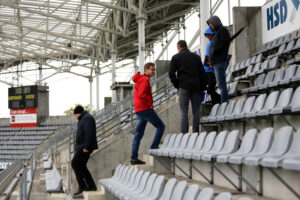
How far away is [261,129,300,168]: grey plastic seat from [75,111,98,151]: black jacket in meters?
3.46

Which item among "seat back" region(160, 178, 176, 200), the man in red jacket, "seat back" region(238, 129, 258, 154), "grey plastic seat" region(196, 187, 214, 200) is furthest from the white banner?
"grey plastic seat" region(196, 187, 214, 200)

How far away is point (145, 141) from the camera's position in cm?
788

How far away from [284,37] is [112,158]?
4172mm

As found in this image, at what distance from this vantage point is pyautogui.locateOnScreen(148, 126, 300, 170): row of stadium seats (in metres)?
3.01

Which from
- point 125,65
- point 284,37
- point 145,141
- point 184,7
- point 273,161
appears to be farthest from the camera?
point 125,65

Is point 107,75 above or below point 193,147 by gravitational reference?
above

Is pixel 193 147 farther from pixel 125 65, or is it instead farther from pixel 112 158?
pixel 125 65

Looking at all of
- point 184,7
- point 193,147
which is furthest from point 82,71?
point 193,147

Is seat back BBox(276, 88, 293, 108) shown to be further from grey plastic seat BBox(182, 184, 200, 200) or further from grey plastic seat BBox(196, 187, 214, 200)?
grey plastic seat BBox(196, 187, 214, 200)

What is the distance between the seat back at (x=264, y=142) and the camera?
3.41m

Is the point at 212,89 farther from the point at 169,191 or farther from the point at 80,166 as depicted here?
the point at 169,191

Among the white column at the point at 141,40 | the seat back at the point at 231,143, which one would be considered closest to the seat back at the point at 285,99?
the seat back at the point at 231,143

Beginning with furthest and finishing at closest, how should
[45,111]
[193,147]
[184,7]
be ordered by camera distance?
[45,111], [184,7], [193,147]

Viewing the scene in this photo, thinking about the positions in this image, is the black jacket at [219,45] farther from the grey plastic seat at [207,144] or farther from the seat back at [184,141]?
the grey plastic seat at [207,144]
